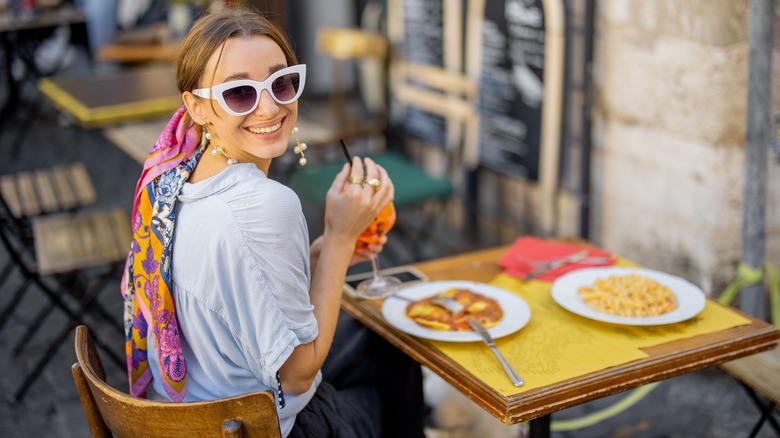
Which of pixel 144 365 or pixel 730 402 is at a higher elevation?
pixel 144 365

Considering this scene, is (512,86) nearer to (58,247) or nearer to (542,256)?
(542,256)

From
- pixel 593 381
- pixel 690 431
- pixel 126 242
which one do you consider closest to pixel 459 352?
pixel 593 381

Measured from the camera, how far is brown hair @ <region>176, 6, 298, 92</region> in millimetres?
2180

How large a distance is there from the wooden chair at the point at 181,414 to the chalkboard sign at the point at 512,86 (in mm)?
3238

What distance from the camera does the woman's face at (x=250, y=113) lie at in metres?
2.19

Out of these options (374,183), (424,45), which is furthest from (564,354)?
(424,45)

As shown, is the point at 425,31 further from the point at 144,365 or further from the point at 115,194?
the point at 144,365

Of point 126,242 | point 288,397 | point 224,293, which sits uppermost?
point 224,293

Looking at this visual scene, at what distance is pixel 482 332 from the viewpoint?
8.02 feet

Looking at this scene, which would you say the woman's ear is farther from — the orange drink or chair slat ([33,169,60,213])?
chair slat ([33,169,60,213])

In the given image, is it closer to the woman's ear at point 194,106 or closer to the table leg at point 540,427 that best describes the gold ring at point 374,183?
the woman's ear at point 194,106

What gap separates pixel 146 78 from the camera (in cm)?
599

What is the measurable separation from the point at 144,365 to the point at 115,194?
4.75 m

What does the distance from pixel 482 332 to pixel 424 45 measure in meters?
3.62
